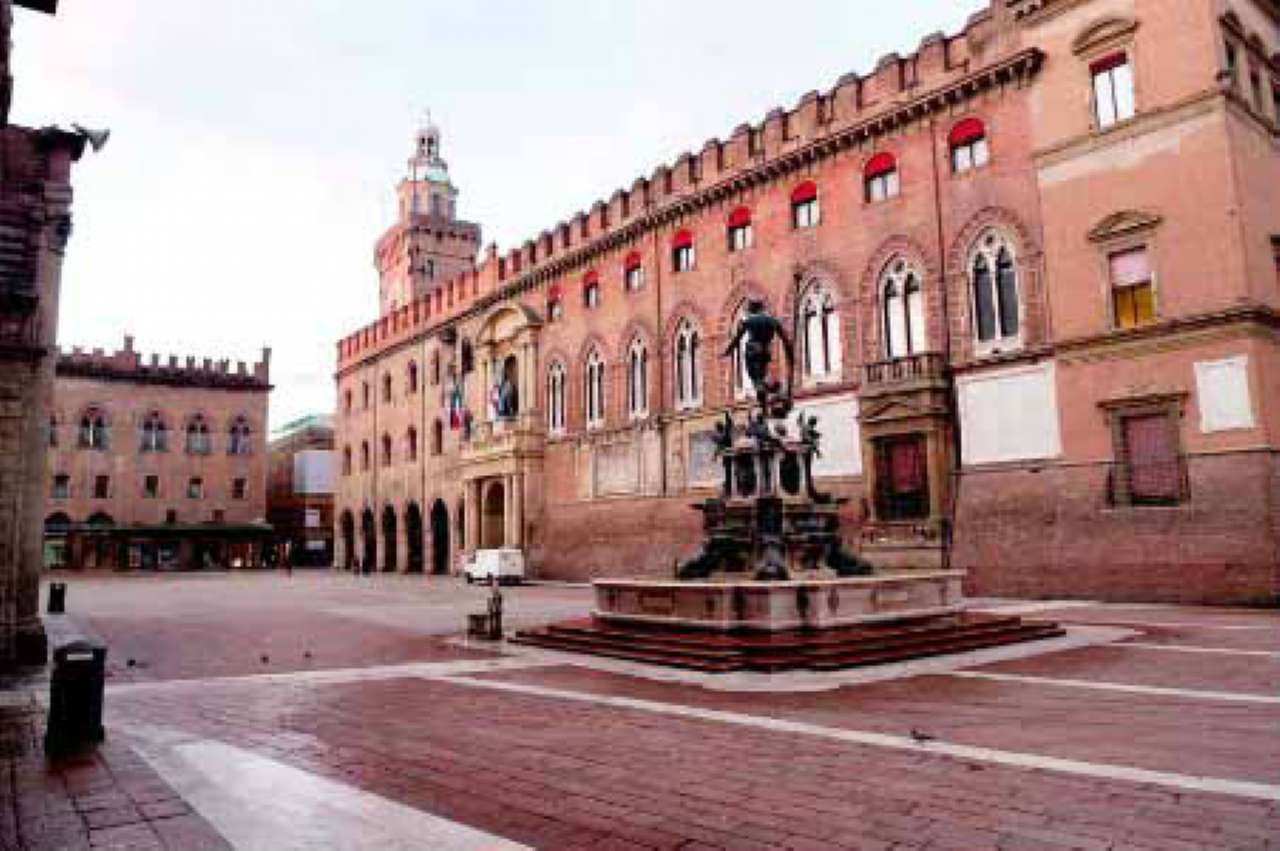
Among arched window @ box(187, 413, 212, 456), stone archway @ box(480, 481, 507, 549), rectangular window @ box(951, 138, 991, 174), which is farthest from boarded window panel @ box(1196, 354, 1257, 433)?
arched window @ box(187, 413, 212, 456)

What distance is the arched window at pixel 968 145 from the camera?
22.1 metres

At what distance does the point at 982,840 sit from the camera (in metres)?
4.09

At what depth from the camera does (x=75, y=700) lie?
21.8 feet

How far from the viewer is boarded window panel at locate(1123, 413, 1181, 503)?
707 inches

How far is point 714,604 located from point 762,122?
2025 cm

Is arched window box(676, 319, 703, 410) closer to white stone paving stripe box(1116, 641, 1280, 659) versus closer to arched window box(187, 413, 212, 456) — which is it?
white stone paving stripe box(1116, 641, 1280, 659)

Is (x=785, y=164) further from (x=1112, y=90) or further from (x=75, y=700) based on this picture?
(x=75, y=700)

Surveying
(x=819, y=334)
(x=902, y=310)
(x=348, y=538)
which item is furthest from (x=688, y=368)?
(x=348, y=538)

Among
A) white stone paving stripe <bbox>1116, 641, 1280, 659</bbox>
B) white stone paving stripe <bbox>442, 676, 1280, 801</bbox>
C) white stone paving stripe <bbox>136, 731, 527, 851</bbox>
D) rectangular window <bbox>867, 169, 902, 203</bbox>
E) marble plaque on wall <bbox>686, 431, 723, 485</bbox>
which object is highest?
rectangular window <bbox>867, 169, 902, 203</bbox>

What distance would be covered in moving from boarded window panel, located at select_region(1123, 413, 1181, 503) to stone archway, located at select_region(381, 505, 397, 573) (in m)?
37.6

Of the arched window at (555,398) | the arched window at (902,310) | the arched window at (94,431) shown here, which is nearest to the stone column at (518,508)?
the arched window at (555,398)

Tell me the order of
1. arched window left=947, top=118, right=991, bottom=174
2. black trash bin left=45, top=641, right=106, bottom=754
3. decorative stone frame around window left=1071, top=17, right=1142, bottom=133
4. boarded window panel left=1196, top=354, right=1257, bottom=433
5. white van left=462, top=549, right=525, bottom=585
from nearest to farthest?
black trash bin left=45, top=641, right=106, bottom=754 < boarded window panel left=1196, top=354, right=1257, bottom=433 < decorative stone frame around window left=1071, top=17, right=1142, bottom=133 < arched window left=947, top=118, right=991, bottom=174 < white van left=462, top=549, right=525, bottom=585

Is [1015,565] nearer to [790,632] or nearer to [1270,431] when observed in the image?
[1270,431]

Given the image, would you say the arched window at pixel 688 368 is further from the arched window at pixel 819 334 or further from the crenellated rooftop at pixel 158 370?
the crenellated rooftop at pixel 158 370
